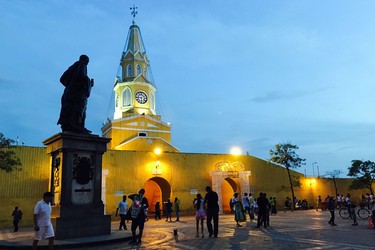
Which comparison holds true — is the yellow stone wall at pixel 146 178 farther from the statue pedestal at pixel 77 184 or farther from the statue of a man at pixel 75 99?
the statue of a man at pixel 75 99

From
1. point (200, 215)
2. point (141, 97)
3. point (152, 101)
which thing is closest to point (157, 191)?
point (141, 97)

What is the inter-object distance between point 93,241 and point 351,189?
37.1 m

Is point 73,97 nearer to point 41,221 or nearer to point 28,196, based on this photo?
point 41,221

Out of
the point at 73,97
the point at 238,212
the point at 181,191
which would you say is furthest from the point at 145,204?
the point at 181,191

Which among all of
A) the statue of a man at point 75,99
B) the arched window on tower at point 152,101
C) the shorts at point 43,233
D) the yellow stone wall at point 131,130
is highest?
the arched window on tower at point 152,101

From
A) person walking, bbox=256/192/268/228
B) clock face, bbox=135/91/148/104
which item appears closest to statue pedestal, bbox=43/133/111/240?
person walking, bbox=256/192/268/228

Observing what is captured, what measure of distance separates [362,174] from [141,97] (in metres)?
28.6

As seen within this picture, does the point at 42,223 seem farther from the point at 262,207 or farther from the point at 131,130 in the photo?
the point at 131,130

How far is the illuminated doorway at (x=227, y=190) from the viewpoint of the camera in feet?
119

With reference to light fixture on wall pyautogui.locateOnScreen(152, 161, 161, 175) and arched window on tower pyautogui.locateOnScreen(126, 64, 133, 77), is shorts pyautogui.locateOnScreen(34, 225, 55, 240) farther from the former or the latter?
arched window on tower pyautogui.locateOnScreen(126, 64, 133, 77)

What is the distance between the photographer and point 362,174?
4162cm

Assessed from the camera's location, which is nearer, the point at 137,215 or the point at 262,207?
the point at 137,215

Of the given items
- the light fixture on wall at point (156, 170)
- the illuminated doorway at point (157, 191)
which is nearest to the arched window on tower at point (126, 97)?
the illuminated doorway at point (157, 191)

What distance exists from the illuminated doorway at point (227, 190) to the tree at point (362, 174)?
46.5ft
